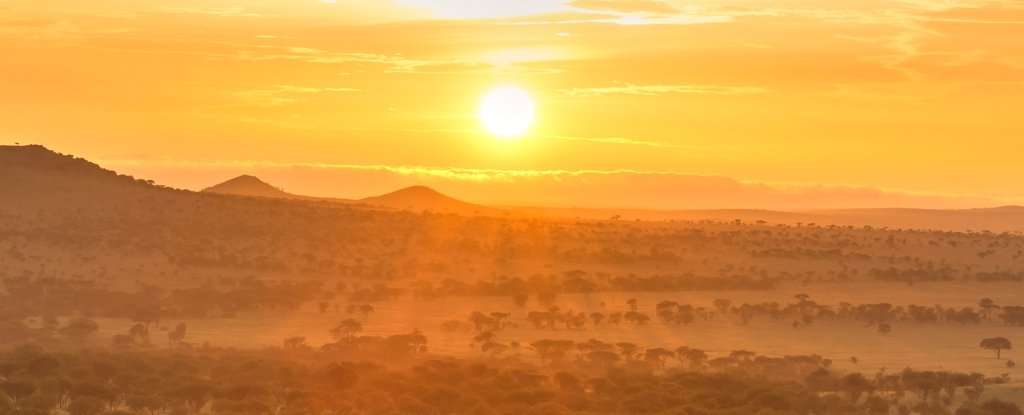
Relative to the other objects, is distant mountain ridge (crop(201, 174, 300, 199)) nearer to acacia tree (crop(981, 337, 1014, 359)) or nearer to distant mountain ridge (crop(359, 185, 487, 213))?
distant mountain ridge (crop(359, 185, 487, 213))

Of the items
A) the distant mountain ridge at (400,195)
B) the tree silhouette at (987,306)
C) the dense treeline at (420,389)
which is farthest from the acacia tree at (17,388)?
the distant mountain ridge at (400,195)

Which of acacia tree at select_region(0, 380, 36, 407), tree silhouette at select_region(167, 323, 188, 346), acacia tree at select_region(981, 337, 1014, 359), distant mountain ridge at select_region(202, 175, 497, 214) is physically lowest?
acacia tree at select_region(0, 380, 36, 407)

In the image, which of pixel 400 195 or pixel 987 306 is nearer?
pixel 987 306

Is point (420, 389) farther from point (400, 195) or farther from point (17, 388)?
point (400, 195)

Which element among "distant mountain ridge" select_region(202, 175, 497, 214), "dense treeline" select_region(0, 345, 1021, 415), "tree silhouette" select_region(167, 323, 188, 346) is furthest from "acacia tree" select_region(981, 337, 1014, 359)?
"distant mountain ridge" select_region(202, 175, 497, 214)

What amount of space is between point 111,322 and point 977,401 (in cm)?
4299

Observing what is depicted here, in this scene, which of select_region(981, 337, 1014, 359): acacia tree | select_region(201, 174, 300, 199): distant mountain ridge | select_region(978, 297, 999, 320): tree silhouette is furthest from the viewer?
select_region(201, 174, 300, 199): distant mountain ridge

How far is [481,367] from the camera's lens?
1869 inches

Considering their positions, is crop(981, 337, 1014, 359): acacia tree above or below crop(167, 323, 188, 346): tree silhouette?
above

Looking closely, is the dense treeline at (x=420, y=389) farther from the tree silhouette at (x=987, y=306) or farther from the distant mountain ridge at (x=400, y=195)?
the distant mountain ridge at (x=400, y=195)

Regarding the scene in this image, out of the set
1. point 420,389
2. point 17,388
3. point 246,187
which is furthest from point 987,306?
point 246,187

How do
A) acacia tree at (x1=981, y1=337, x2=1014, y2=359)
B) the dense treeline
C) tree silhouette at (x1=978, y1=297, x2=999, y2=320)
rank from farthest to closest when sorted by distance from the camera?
1. tree silhouette at (x1=978, y1=297, x2=999, y2=320)
2. acacia tree at (x1=981, y1=337, x2=1014, y2=359)
3. the dense treeline

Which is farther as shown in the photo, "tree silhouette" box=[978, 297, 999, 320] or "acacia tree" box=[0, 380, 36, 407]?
"tree silhouette" box=[978, 297, 999, 320]

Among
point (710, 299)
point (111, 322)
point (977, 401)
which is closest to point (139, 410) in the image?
point (977, 401)
